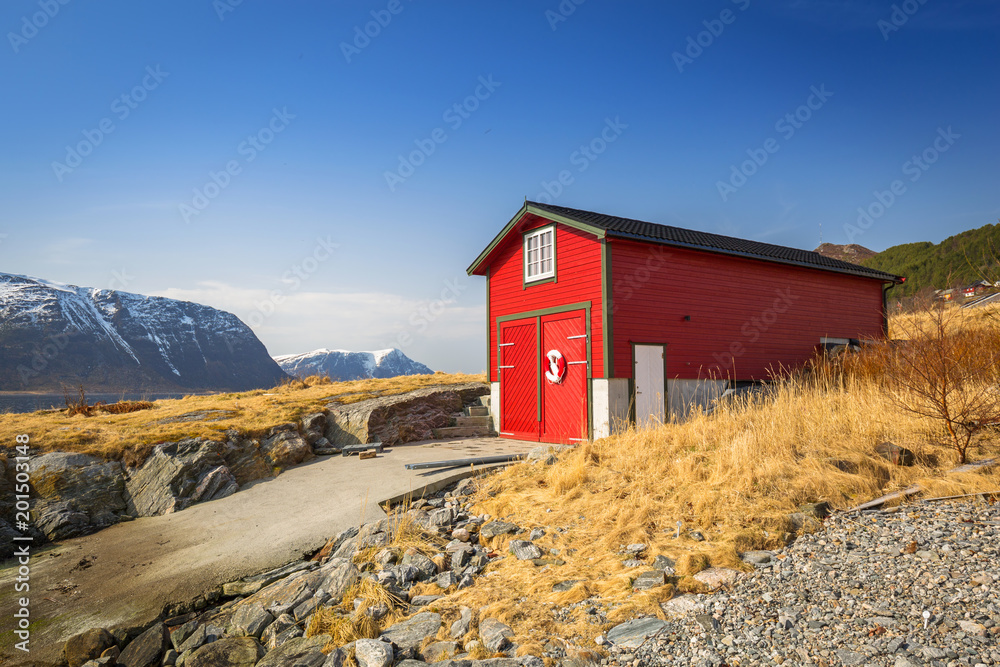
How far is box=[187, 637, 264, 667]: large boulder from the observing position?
205 inches

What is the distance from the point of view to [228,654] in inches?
210

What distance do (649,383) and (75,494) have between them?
454 inches

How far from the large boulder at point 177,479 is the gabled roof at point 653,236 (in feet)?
27.4

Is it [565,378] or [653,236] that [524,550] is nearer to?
[565,378]

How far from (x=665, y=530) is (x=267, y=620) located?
4412 millimetres

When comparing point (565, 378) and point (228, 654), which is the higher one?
point (565, 378)

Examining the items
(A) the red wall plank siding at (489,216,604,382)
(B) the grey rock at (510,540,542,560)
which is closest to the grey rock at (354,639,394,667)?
(B) the grey rock at (510,540,542,560)

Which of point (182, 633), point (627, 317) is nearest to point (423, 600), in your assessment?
point (182, 633)

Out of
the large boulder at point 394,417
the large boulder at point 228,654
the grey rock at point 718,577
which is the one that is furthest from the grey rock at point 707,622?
the large boulder at point 394,417

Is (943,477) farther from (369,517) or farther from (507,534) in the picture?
(369,517)

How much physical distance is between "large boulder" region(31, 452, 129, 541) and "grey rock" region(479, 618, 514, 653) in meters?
8.32

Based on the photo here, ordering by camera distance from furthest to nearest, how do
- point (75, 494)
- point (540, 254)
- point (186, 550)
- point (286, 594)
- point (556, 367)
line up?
point (540, 254) → point (556, 367) → point (75, 494) → point (186, 550) → point (286, 594)

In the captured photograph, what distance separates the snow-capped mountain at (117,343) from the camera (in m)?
104

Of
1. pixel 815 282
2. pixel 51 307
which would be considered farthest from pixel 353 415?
pixel 51 307
